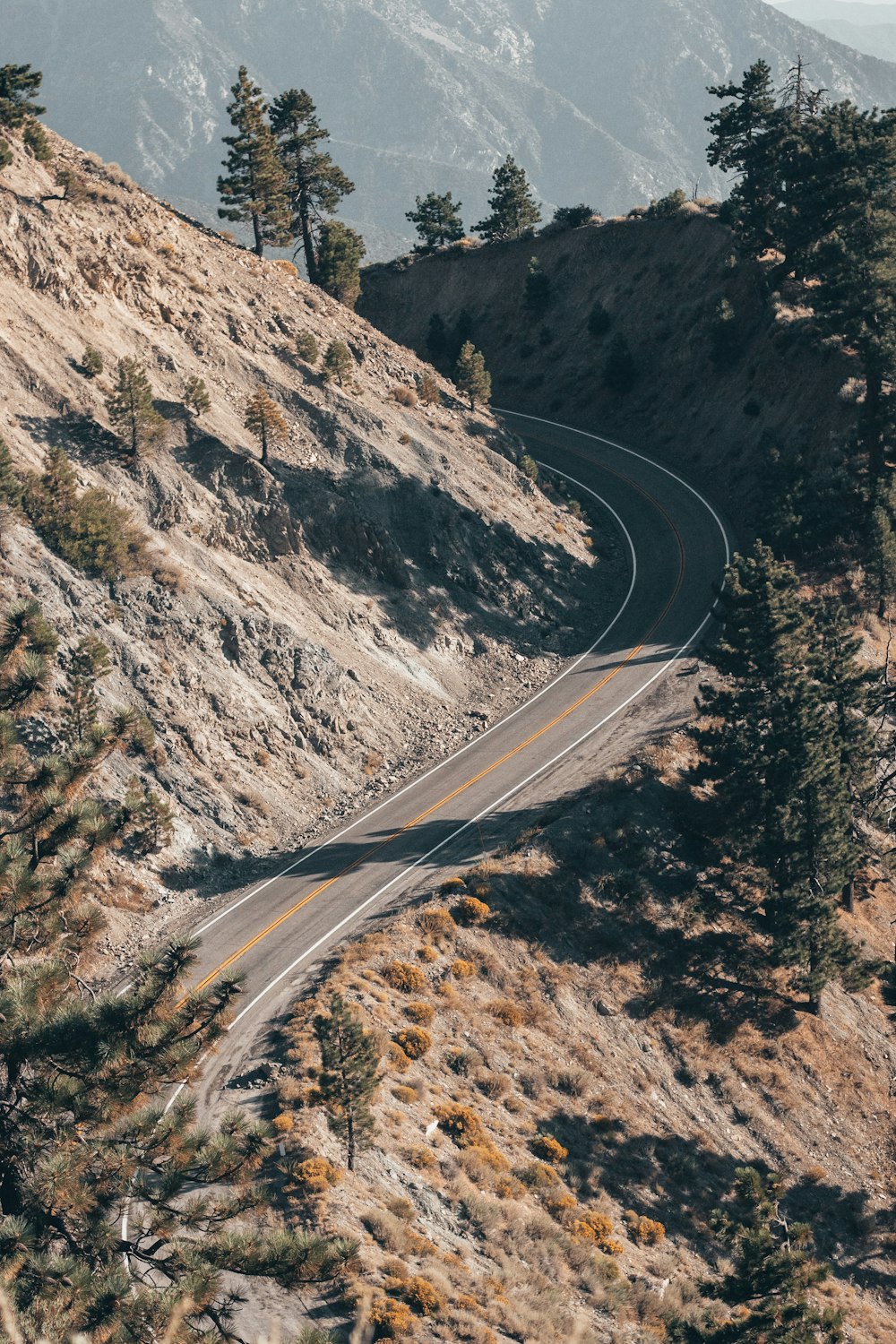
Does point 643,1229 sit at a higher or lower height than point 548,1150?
lower

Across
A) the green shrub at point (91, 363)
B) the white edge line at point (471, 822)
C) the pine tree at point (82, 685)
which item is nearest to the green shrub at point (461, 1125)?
A: the white edge line at point (471, 822)

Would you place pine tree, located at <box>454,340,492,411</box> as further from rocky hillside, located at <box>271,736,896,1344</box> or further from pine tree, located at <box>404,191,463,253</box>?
pine tree, located at <box>404,191,463,253</box>

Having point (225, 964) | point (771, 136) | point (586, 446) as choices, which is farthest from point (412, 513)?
point (771, 136)

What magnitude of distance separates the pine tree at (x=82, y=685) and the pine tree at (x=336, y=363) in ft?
85.1

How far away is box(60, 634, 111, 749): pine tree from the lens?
3369cm

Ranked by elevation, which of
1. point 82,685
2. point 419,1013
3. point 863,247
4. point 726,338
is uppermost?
point 863,247

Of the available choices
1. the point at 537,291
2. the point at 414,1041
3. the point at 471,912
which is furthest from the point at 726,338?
the point at 414,1041

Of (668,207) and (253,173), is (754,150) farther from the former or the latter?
(253,173)

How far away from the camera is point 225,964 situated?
31141mm

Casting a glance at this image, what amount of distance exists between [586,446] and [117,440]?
38573mm

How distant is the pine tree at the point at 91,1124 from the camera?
492 inches

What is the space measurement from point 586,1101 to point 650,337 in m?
61.4

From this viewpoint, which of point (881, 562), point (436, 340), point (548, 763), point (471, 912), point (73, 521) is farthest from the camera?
point (436, 340)

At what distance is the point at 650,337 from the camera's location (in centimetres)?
7838
